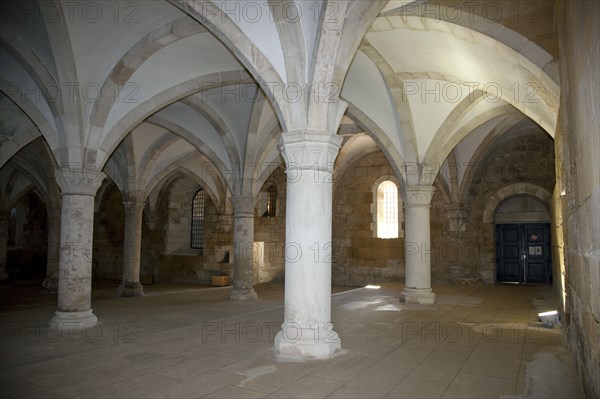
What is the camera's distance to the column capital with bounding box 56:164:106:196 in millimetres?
6207

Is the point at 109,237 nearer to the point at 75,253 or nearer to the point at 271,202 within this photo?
the point at 271,202

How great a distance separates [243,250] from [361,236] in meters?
5.90

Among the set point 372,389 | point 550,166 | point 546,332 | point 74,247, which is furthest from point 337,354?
point 550,166

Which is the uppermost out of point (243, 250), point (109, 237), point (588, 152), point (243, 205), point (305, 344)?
point (243, 205)

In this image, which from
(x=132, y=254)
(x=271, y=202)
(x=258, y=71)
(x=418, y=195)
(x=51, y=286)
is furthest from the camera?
(x=271, y=202)

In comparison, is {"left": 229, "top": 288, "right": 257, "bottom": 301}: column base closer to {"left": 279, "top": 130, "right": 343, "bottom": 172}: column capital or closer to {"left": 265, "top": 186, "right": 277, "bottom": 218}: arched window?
{"left": 279, "top": 130, "right": 343, "bottom": 172}: column capital

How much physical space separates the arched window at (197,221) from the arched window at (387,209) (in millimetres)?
6822

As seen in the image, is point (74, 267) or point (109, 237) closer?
point (74, 267)

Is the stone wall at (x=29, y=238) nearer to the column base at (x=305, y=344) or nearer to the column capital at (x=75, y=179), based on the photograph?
the column capital at (x=75, y=179)

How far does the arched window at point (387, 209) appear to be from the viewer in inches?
560

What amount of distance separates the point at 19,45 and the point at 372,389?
6.18 meters

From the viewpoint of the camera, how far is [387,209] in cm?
1435

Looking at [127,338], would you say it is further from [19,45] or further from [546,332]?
[546,332]

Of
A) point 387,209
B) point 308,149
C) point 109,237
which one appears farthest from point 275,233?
point 308,149
